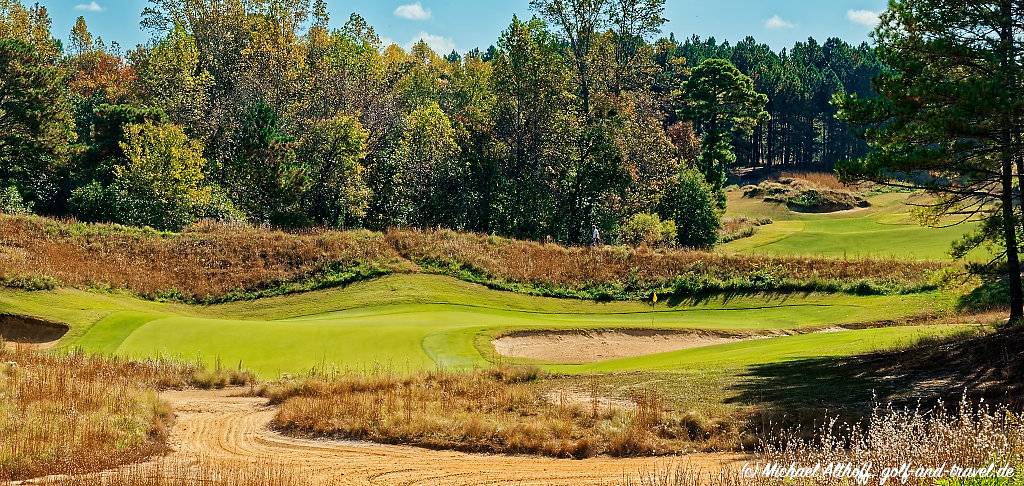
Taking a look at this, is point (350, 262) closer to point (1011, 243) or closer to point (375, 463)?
point (1011, 243)

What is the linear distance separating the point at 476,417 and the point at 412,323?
41.6ft

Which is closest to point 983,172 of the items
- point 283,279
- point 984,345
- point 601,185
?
point 984,345

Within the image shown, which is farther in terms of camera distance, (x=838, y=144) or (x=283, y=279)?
(x=838, y=144)

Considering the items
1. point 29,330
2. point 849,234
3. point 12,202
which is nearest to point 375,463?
point 29,330

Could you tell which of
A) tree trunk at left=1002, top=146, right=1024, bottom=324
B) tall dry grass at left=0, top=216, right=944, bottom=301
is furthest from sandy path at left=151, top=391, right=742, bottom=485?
tall dry grass at left=0, top=216, right=944, bottom=301

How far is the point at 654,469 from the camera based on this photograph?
1138 cm

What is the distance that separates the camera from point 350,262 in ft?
124

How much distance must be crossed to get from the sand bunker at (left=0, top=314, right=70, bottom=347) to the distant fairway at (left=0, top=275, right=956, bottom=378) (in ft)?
1.16

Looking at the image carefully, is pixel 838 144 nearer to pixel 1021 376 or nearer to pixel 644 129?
pixel 644 129

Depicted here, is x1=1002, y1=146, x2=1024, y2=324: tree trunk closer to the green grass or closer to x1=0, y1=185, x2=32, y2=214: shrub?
the green grass

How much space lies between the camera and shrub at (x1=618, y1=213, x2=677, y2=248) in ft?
160

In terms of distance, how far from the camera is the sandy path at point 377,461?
1172 centimetres

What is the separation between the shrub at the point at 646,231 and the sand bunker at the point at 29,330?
29461 mm

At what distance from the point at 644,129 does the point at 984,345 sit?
36289 mm
